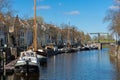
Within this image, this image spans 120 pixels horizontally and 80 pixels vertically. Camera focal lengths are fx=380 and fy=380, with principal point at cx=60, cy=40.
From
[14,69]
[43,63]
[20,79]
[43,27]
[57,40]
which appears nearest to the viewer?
[20,79]

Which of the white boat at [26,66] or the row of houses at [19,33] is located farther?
the row of houses at [19,33]

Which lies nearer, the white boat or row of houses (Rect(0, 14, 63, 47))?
the white boat

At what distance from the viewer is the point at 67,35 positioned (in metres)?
194

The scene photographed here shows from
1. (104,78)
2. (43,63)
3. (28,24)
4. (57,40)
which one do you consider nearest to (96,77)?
(104,78)

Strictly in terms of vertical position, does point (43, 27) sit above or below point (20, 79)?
above

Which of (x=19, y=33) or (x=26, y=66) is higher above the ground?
(x=19, y=33)

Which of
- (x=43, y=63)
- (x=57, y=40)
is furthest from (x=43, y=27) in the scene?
(x=43, y=63)

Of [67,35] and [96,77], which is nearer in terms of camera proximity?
[96,77]

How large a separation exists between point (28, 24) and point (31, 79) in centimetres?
9070

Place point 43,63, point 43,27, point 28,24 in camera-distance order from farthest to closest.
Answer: point 43,27 < point 28,24 < point 43,63

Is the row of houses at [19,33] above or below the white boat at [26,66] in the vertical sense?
above

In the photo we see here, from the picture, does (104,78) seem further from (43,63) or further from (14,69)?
(43,63)

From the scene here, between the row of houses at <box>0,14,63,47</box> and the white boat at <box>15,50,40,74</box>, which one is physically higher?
the row of houses at <box>0,14,63,47</box>

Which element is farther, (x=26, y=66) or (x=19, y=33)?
(x=19, y=33)
